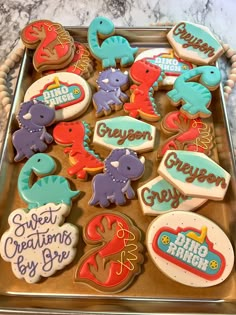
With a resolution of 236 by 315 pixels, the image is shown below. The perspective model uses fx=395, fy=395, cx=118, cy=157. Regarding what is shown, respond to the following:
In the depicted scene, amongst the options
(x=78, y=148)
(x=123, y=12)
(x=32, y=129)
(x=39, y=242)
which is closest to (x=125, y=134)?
(x=78, y=148)

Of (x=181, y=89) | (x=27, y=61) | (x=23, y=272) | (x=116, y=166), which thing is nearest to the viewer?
(x=23, y=272)

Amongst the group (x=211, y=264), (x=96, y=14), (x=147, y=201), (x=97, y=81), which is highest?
(x=96, y=14)

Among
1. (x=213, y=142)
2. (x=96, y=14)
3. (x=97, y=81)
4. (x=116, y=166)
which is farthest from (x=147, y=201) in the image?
(x=96, y=14)

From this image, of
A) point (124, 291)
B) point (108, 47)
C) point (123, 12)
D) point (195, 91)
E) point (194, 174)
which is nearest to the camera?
point (124, 291)

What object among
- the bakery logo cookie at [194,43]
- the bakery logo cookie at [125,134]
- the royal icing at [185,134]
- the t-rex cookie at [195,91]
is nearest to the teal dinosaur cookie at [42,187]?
the bakery logo cookie at [125,134]

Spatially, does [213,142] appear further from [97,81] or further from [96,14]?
[96,14]

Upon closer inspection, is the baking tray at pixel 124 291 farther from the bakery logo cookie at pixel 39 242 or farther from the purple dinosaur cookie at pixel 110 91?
the purple dinosaur cookie at pixel 110 91

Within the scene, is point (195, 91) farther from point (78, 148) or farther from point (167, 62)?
point (78, 148)
